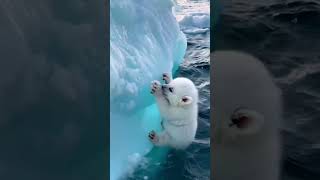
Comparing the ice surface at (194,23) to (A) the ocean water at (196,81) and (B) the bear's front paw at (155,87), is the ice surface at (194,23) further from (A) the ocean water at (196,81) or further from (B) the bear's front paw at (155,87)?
(B) the bear's front paw at (155,87)

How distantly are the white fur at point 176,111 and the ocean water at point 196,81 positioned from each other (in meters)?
0.03

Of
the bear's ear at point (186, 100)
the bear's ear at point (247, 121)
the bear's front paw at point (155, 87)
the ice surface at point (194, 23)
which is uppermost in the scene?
the ice surface at point (194, 23)

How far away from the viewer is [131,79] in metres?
2.39

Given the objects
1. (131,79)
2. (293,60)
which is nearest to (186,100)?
(131,79)

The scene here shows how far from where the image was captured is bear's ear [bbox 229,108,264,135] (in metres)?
2.47

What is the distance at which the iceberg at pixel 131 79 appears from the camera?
2389 mm

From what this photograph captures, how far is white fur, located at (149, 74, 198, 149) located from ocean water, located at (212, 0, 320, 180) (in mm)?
274

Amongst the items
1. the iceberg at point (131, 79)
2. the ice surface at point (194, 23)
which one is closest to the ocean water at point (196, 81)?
the ice surface at point (194, 23)

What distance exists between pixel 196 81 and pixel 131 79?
12.5 inches

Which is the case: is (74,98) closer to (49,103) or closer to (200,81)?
(49,103)

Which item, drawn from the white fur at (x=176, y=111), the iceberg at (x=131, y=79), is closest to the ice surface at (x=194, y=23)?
the iceberg at (x=131, y=79)

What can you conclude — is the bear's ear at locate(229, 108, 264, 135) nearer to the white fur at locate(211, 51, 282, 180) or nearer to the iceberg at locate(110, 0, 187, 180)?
the white fur at locate(211, 51, 282, 180)

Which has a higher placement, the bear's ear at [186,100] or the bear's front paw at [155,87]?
the bear's front paw at [155,87]

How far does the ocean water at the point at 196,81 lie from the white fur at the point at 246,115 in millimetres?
48
